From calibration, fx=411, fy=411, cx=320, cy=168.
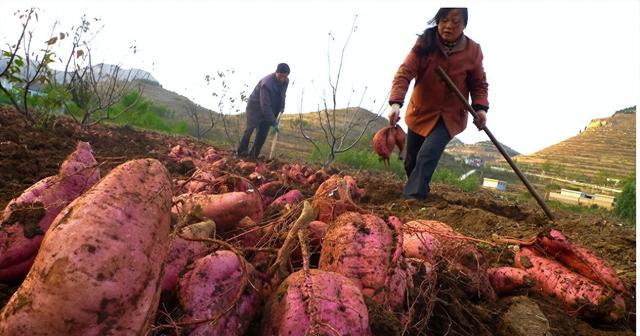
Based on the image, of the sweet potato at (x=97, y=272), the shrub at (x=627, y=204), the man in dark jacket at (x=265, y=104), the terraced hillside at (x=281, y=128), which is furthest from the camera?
the terraced hillside at (x=281, y=128)

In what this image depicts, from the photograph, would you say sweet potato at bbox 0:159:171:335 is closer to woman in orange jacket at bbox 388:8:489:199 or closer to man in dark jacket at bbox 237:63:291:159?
woman in orange jacket at bbox 388:8:489:199

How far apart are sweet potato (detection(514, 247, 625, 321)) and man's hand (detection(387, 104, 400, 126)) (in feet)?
6.97

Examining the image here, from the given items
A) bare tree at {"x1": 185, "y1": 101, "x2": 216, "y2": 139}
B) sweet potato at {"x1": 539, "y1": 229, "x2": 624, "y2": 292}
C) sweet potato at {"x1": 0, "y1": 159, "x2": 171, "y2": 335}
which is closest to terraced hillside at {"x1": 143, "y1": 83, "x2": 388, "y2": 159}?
bare tree at {"x1": 185, "y1": 101, "x2": 216, "y2": 139}

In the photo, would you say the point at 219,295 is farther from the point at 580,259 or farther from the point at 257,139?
the point at 257,139

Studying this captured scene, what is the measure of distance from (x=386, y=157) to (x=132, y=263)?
3202 mm

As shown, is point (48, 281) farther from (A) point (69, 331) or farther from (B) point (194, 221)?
(B) point (194, 221)

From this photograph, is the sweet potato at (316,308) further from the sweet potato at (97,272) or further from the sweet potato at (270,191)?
the sweet potato at (270,191)

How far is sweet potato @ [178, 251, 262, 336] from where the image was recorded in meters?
1.08

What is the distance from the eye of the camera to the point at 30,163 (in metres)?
3.07

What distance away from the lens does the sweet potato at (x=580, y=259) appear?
1798 millimetres

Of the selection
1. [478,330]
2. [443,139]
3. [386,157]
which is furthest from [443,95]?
[478,330]

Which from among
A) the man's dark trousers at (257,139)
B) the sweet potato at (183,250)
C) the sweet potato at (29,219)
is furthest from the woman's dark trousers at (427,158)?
the man's dark trousers at (257,139)

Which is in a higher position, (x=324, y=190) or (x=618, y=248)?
(x=324, y=190)

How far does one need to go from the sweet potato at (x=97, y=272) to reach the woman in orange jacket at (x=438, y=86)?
319 cm
